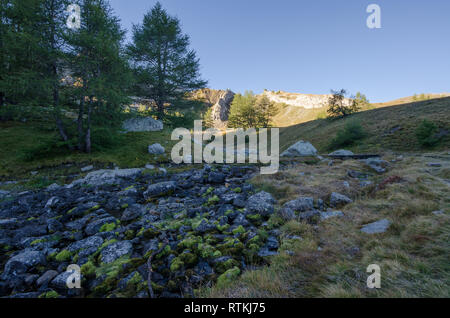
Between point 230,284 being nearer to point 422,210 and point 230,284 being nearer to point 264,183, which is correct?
point 422,210

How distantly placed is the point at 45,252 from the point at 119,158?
1075 cm

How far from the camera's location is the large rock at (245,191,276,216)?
4.27 m

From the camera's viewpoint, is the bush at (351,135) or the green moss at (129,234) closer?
the green moss at (129,234)

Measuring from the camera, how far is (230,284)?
7.04 feet

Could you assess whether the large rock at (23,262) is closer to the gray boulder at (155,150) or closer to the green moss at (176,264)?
the green moss at (176,264)

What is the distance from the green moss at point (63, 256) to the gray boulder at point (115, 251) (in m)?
0.56

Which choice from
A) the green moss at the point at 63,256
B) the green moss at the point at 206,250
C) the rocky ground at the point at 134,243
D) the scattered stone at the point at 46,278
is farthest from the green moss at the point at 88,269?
the green moss at the point at 206,250

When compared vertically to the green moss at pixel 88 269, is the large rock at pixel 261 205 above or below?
above

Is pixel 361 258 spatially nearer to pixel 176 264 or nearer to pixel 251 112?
pixel 176 264

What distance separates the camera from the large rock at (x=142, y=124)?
65.1 ft

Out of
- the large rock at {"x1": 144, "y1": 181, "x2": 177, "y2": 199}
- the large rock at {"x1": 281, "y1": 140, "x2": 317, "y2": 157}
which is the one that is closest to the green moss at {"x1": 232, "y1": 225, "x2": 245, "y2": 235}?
the large rock at {"x1": 144, "y1": 181, "x2": 177, "y2": 199}

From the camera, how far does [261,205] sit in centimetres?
445
